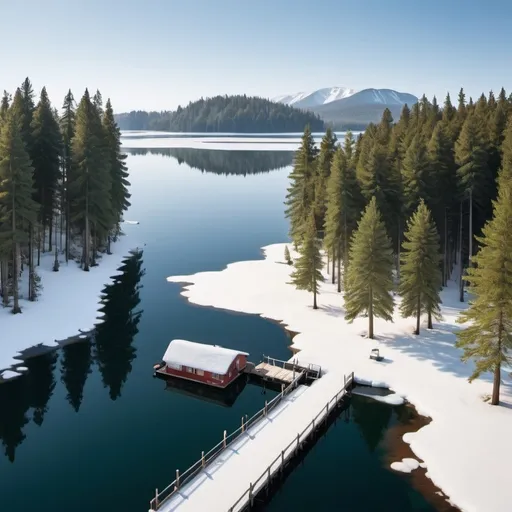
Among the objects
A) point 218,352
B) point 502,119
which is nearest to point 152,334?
point 218,352

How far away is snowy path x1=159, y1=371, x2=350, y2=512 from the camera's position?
1000 inches

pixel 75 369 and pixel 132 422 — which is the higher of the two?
pixel 75 369

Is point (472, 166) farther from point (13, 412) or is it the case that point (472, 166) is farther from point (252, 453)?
point (13, 412)

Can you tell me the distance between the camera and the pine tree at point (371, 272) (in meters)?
45.7

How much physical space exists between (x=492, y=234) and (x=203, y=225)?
238ft

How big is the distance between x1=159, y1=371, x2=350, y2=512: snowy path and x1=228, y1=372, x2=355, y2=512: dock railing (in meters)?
0.29

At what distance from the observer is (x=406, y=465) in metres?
29.1

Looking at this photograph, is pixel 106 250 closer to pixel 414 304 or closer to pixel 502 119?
pixel 414 304

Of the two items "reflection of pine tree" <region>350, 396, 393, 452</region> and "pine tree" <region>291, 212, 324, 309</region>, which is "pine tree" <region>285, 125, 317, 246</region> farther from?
"reflection of pine tree" <region>350, 396, 393, 452</region>

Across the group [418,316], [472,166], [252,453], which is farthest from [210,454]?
[472,166]

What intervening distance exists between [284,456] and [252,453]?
1764 millimetres

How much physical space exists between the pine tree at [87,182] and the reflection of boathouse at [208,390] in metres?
31.0

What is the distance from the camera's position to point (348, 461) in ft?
98.6

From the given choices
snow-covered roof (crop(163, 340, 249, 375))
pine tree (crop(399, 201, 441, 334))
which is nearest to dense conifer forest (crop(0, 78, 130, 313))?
snow-covered roof (crop(163, 340, 249, 375))
